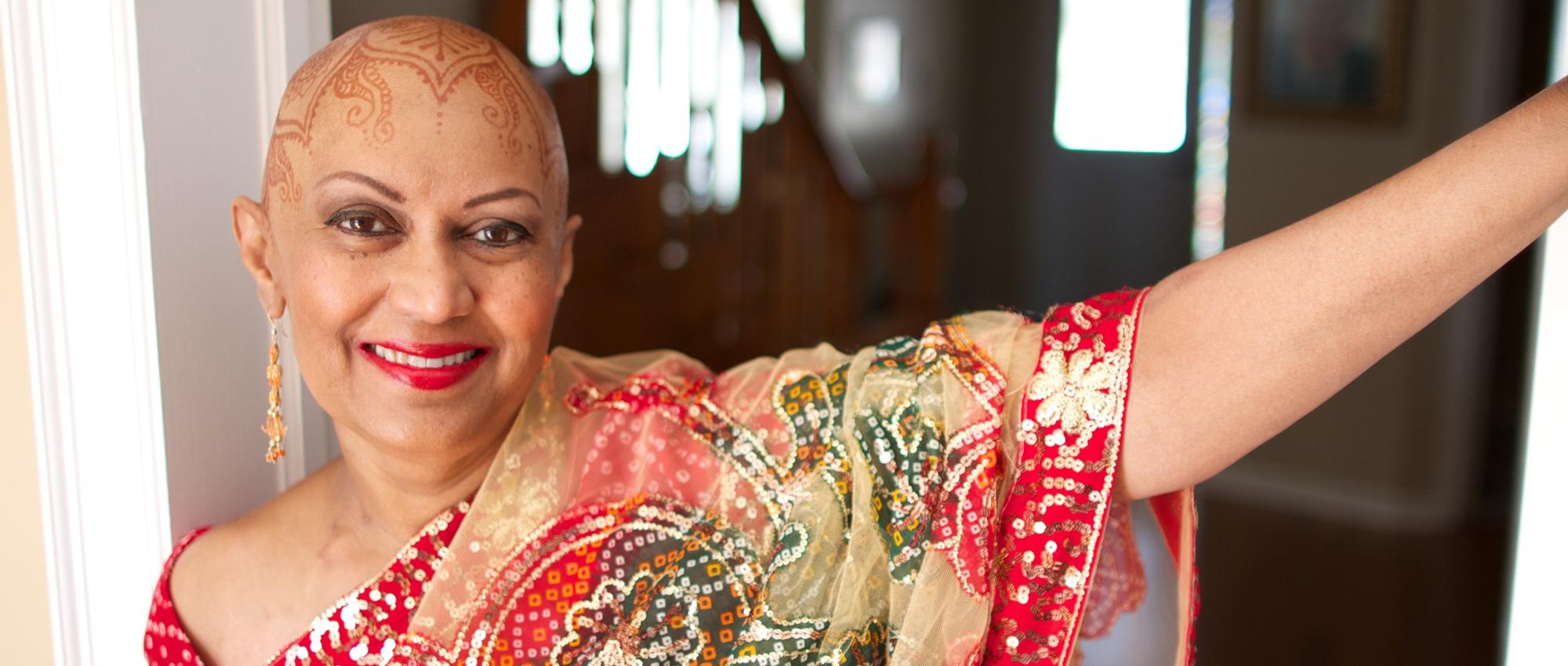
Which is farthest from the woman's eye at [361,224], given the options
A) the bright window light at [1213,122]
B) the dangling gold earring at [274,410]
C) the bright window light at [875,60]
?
the bright window light at [875,60]

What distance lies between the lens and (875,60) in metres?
7.69

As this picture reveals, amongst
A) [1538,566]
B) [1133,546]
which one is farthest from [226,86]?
[1538,566]

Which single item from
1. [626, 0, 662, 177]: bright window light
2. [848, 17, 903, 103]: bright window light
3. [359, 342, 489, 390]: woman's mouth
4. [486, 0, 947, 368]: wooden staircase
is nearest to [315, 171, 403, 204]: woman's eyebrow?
[359, 342, 489, 390]: woman's mouth

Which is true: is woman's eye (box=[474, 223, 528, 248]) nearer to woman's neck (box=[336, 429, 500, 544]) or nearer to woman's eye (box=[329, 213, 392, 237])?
woman's eye (box=[329, 213, 392, 237])

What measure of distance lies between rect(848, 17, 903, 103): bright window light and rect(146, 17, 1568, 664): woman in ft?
21.0

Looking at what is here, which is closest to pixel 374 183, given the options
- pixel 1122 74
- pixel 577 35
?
pixel 577 35

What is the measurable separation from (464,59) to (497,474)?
1.42 feet

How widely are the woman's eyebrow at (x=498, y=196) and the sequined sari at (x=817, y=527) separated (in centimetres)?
25

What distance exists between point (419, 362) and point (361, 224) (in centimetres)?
14

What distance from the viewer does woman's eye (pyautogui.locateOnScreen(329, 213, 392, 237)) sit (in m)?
1.26

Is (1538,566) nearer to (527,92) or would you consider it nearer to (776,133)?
(527,92)

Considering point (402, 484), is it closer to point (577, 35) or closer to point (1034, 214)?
point (577, 35)

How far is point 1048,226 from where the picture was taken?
746 centimetres

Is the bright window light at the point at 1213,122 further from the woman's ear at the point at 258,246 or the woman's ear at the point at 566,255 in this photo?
the woman's ear at the point at 258,246
